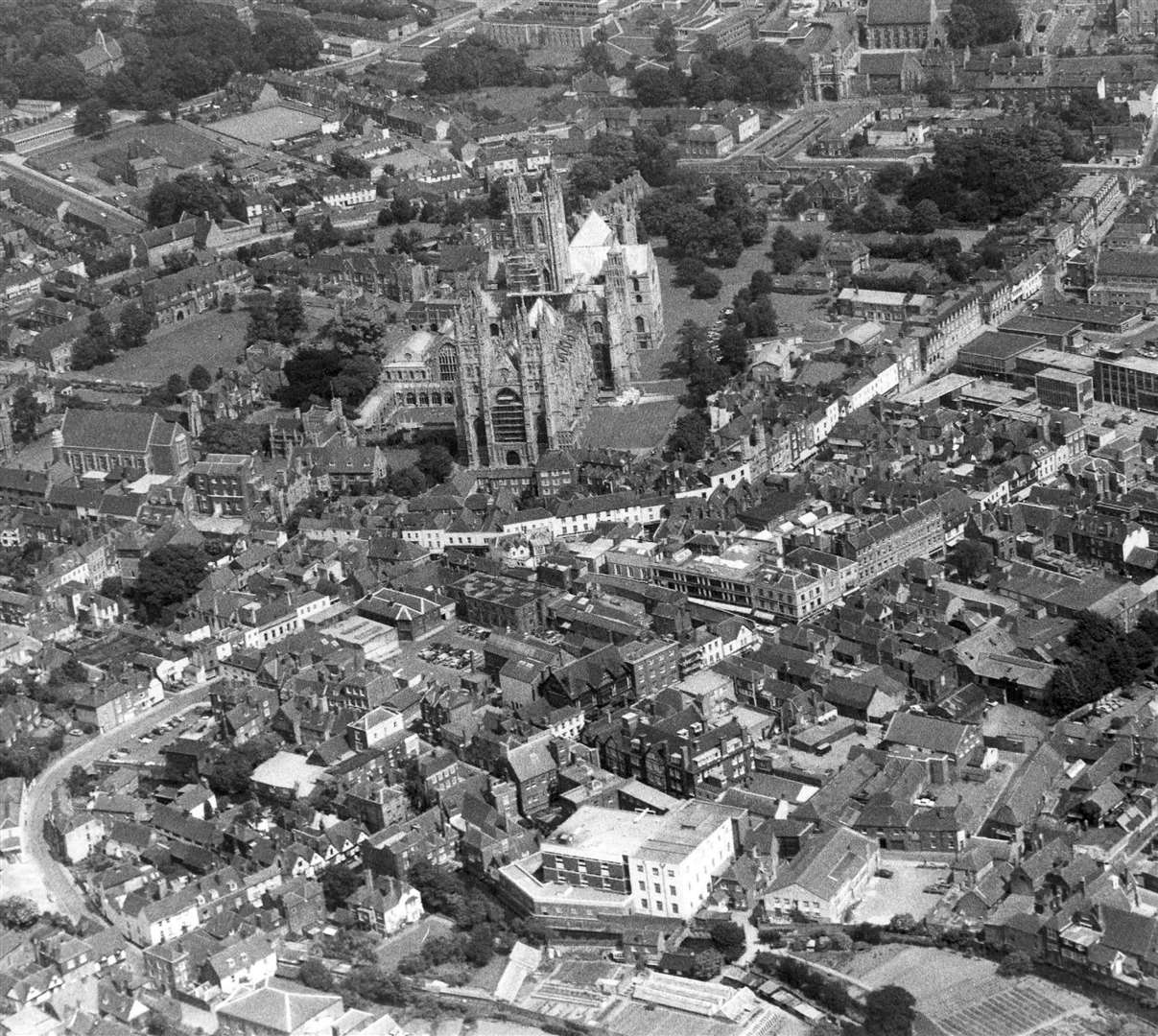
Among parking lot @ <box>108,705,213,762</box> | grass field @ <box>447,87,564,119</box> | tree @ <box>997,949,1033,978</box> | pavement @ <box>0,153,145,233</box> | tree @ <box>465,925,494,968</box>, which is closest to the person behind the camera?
tree @ <box>997,949,1033,978</box>

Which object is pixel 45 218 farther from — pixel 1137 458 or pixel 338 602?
pixel 1137 458

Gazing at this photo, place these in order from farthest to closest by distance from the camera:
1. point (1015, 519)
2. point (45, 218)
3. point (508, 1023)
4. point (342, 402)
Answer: point (45, 218)
point (342, 402)
point (1015, 519)
point (508, 1023)

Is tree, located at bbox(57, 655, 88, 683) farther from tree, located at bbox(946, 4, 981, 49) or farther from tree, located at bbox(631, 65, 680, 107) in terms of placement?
tree, located at bbox(946, 4, 981, 49)

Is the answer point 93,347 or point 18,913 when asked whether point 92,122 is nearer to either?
point 93,347

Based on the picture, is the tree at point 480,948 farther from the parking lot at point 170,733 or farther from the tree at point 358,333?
the tree at point 358,333

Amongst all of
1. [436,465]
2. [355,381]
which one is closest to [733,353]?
[436,465]

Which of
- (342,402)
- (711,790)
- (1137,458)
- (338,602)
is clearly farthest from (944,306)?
(711,790)

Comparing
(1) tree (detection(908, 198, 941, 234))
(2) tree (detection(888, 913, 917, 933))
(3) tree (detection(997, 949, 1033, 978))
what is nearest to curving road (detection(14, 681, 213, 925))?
(2) tree (detection(888, 913, 917, 933))
